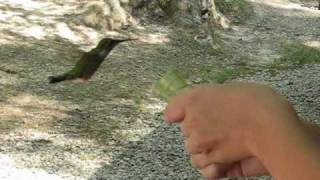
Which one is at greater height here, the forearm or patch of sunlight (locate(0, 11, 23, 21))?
the forearm

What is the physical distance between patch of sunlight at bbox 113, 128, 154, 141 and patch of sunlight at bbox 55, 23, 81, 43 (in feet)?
7.28

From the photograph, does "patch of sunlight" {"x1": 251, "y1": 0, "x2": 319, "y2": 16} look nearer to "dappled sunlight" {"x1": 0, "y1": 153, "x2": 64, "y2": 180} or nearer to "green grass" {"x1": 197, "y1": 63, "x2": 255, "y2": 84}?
"green grass" {"x1": 197, "y1": 63, "x2": 255, "y2": 84}

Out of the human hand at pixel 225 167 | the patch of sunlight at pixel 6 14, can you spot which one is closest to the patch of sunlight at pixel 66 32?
the patch of sunlight at pixel 6 14

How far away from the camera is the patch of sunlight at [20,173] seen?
145 inches

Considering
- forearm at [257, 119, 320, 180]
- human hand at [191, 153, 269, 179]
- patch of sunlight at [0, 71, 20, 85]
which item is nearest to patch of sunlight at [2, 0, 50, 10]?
patch of sunlight at [0, 71, 20, 85]

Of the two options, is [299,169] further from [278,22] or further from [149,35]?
[278,22]

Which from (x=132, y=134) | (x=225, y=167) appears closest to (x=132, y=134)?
(x=132, y=134)

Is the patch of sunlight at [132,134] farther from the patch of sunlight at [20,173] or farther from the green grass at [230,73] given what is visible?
the green grass at [230,73]

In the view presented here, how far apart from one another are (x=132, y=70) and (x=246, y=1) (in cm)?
415

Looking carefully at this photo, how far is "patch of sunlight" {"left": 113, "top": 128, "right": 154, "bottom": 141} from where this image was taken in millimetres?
4422

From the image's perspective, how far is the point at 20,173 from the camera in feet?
12.2

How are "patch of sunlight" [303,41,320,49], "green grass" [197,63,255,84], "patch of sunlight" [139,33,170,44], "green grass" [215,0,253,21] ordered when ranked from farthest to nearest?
"green grass" [215,0,253,21], "patch of sunlight" [303,41,320,49], "patch of sunlight" [139,33,170,44], "green grass" [197,63,255,84]

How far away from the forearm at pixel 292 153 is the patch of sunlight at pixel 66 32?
5996 millimetres

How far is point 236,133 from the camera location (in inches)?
24.6
